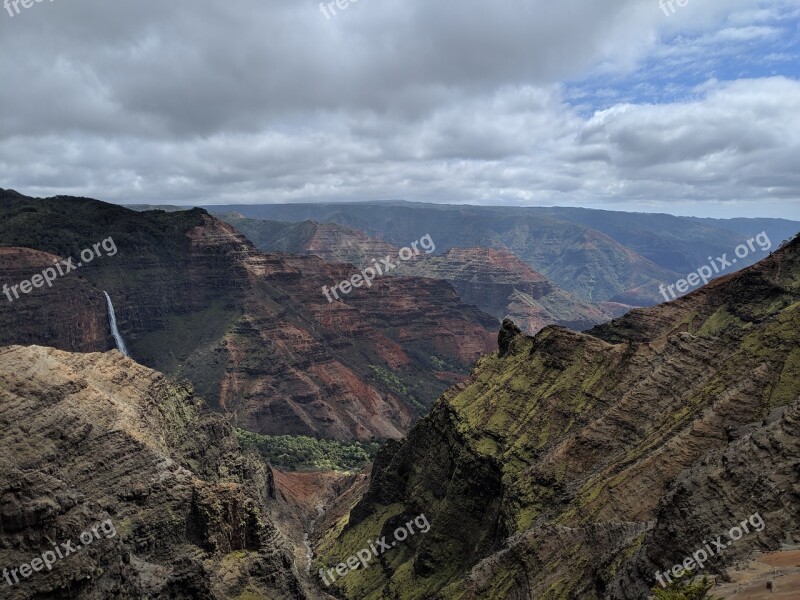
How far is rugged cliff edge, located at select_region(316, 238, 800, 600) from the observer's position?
4184 cm

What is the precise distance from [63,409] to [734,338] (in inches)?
2908

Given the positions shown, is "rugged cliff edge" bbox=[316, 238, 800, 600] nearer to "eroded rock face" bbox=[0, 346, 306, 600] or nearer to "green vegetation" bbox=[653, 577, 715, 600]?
"green vegetation" bbox=[653, 577, 715, 600]

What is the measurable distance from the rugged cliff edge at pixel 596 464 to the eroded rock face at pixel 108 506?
79.3 feet

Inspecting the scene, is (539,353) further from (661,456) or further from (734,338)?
(661,456)

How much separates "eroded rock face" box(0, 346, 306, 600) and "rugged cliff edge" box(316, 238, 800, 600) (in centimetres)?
2417

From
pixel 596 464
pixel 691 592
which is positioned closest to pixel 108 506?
pixel 596 464

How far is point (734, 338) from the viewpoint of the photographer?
74125mm

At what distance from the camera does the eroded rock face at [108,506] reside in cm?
4244

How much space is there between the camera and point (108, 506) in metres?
63.3

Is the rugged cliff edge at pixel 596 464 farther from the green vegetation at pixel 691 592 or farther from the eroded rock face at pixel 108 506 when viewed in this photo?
the eroded rock face at pixel 108 506

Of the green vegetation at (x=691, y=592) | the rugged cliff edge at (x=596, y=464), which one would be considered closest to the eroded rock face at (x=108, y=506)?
the rugged cliff edge at (x=596, y=464)

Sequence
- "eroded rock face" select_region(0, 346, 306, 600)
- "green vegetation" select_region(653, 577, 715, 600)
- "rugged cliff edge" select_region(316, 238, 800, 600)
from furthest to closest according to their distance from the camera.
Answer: "eroded rock face" select_region(0, 346, 306, 600), "rugged cliff edge" select_region(316, 238, 800, 600), "green vegetation" select_region(653, 577, 715, 600)

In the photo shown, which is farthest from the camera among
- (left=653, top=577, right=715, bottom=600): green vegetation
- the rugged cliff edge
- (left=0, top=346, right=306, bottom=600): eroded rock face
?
(left=0, top=346, right=306, bottom=600): eroded rock face

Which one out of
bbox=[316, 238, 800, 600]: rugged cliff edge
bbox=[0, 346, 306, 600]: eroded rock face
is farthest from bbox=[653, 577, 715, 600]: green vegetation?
bbox=[0, 346, 306, 600]: eroded rock face
